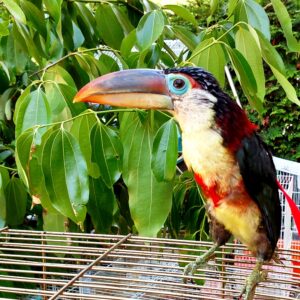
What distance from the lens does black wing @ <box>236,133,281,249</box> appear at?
0.69 m

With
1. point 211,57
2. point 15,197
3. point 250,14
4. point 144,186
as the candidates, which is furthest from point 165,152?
point 15,197

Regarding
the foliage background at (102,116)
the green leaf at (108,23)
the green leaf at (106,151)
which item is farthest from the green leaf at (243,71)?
the green leaf at (108,23)

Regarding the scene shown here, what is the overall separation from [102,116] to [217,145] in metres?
0.64

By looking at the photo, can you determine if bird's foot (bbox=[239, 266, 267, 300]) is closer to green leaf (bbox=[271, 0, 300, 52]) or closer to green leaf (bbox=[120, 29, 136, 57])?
green leaf (bbox=[271, 0, 300, 52])

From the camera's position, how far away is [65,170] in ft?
2.73

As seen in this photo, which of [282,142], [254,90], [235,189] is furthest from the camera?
[282,142]

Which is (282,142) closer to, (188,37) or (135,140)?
(188,37)

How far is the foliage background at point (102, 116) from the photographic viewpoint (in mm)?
834

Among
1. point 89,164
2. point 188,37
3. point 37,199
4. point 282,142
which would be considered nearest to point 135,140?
point 89,164

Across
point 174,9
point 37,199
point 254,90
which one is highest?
point 174,9

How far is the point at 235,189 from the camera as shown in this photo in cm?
69

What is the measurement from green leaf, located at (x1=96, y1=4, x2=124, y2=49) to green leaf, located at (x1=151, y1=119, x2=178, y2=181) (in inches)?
18.3

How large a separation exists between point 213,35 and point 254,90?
248mm

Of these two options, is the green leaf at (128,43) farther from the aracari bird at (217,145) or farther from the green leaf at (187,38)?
the aracari bird at (217,145)
